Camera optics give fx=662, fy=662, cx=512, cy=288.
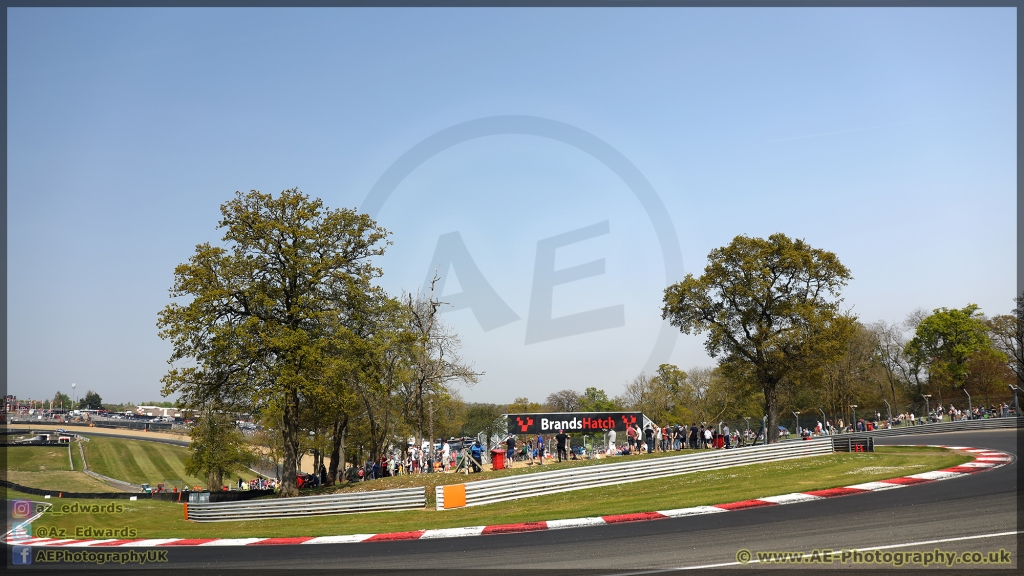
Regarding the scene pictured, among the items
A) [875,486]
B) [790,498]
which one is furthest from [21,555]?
[875,486]

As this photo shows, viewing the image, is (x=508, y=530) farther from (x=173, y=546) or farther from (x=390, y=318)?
(x=390, y=318)

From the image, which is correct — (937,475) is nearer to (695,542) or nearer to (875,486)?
(875,486)

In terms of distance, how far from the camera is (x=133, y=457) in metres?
88.2

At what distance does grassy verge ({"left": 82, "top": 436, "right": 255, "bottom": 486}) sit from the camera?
75.8 m

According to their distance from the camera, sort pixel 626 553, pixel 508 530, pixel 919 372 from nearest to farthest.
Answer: pixel 626 553
pixel 508 530
pixel 919 372

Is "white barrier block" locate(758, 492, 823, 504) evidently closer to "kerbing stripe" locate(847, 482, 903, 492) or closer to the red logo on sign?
"kerbing stripe" locate(847, 482, 903, 492)

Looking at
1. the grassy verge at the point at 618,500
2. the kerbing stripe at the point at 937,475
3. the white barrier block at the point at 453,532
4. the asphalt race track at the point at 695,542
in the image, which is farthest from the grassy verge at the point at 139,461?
the kerbing stripe at the point at 937,475

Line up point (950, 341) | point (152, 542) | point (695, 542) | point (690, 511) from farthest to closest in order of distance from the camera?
point (950, 341), point (152, 542), point (690, 511), point (695, 542)

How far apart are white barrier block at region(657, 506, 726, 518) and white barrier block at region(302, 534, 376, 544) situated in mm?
7249

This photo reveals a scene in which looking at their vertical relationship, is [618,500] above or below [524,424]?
below

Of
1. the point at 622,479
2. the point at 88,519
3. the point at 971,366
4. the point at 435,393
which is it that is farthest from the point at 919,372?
the point at 88,519

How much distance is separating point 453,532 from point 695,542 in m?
6.21

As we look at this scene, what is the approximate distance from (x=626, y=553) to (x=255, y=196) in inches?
1038

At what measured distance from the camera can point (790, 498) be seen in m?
16.9
